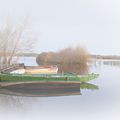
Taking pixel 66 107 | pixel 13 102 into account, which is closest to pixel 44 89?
pixel 13 102

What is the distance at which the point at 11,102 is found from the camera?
11.8ft

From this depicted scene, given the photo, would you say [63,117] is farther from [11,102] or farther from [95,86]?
[95,86]

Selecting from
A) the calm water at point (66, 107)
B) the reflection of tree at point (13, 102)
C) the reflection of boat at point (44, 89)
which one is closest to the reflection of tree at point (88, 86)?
the calm water at point (66, 107)

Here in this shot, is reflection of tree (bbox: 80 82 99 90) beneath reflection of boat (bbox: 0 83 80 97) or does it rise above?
beneath

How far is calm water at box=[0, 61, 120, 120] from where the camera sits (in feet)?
9.29

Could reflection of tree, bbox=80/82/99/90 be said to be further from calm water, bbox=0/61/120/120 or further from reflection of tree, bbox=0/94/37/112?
reflection of tree, bbox=0/94/37/112

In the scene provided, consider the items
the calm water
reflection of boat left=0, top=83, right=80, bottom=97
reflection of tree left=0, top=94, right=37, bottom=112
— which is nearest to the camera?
the calm water

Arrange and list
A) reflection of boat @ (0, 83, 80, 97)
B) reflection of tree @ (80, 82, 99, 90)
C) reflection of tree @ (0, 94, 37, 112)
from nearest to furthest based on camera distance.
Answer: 1. reflection of tree @ (0, 94, 37, 112)
2. reflection of boat @ (0, 83, 80, 97)
3. reflection of tree @ (80, 82, 99, 90)

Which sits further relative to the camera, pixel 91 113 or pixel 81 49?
pixel 81 49

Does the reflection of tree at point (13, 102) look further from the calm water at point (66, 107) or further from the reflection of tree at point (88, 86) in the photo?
the reflection of tree at point (88, 86)

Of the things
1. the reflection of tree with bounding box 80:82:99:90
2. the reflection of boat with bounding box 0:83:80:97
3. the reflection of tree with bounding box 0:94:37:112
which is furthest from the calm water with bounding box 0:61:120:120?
the reflection of tree with bounding box 80:82:99:90

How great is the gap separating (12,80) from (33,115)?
162 centimetres

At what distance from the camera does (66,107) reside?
3371mm

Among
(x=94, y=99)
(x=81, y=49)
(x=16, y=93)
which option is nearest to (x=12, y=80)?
(x=16, y=93)
